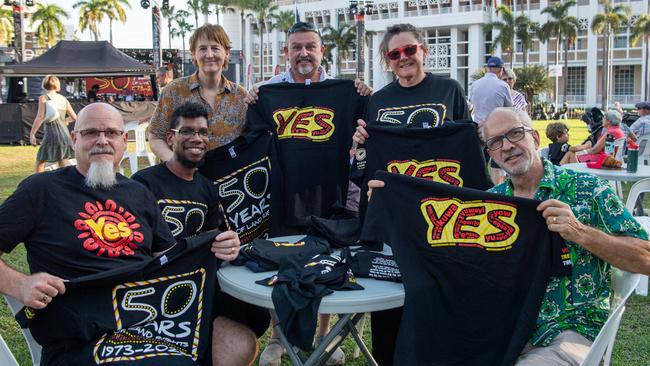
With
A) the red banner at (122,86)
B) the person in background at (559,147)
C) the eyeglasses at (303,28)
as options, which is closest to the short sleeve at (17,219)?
the eyeglasses at (303,28)

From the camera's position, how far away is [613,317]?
7.11 ft

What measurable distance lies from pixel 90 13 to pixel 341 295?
66.8 m

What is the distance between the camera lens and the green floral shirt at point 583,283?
2.50 m

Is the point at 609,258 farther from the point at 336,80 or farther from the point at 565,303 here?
the point at 336,80

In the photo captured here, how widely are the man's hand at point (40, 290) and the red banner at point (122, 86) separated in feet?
92.6

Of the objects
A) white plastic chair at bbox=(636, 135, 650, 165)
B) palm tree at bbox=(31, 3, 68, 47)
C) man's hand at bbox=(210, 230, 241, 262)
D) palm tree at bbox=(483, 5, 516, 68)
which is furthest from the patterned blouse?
palm tree at bbox=(31, 3, 68, 47)

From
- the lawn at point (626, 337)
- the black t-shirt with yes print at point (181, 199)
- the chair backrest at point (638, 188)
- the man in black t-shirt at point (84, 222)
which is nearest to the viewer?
the man in black t-shirt at point (84, 222)

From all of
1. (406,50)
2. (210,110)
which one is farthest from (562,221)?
(210,110)

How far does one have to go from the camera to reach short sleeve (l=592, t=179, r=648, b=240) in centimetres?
244

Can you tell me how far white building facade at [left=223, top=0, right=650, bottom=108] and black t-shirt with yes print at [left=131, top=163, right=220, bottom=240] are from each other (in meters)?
47.3

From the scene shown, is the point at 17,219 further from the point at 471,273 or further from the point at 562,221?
the point at 562,221

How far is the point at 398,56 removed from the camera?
11.9 ft

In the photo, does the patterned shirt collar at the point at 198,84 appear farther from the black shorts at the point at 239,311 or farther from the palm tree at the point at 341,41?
the palm tree at the point at 341,41

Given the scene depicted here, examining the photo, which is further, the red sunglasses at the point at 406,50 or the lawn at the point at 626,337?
the lawn at the point at 626,337
